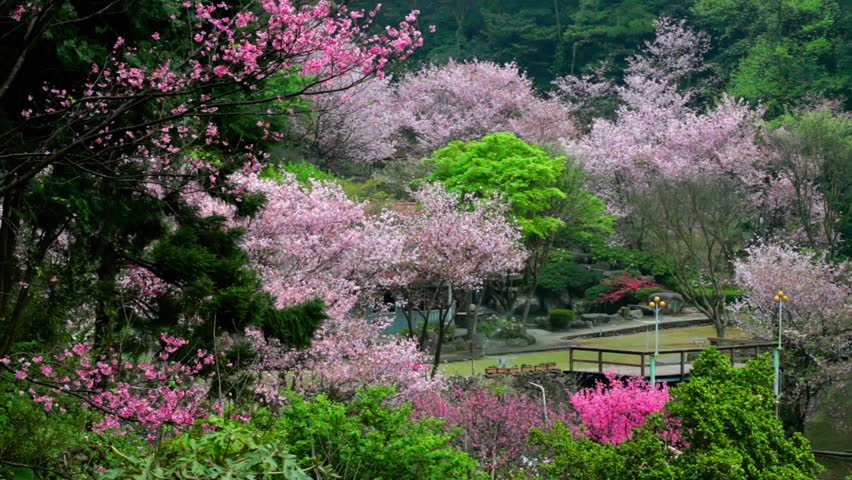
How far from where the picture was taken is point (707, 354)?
26.2 feet

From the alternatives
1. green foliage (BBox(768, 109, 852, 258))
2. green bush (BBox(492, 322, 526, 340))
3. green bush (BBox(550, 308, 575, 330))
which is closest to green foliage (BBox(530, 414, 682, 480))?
green bush (BBox(492, 322, 526, 340))

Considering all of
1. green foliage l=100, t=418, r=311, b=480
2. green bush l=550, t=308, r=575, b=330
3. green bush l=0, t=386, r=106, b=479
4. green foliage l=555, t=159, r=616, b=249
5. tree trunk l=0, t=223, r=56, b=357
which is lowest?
green bush l=0, t=386, r=106, b=479

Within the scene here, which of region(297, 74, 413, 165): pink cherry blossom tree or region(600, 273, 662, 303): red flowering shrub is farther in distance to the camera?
region(600, 273, 662, 303): red flowering shrub

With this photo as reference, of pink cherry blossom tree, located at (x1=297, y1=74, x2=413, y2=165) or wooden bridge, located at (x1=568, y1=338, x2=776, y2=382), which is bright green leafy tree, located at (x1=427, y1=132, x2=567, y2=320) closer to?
wooden bridge, located at (x1=568, y1=338, x2=776, y2=382)

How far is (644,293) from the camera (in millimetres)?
33719

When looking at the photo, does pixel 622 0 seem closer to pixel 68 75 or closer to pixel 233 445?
pixel 68 75

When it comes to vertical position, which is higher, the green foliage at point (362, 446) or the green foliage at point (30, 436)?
the green foliage at point (30, 436)

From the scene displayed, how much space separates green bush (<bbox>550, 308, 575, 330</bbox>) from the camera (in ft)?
106

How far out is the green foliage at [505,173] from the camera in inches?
1059

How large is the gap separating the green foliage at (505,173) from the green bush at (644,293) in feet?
21.3

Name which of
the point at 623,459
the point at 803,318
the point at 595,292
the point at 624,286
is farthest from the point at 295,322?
the point at 595,292

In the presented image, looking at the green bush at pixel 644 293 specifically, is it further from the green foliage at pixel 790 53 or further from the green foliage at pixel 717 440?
the green foliage at pixel 717 440

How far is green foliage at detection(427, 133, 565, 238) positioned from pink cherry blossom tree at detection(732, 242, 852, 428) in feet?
19.9

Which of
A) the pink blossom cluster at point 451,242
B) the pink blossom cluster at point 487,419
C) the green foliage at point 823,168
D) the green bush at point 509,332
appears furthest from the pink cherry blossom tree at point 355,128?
the pink blossom cluster at point 487,419
